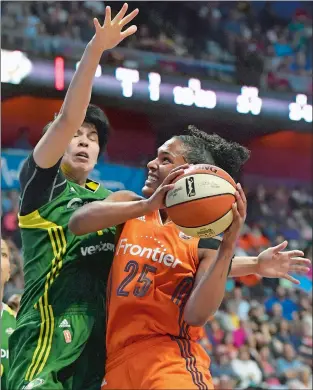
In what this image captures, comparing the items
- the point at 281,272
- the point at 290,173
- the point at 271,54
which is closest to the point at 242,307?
the point at 290,173

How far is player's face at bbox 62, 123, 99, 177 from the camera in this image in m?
3.76

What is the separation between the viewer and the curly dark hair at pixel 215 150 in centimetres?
358

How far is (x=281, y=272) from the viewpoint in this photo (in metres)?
3.74

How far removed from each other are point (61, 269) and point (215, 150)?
0.94 meters

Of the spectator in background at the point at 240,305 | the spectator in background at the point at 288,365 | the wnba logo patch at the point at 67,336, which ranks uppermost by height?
the wnba logo patch at the point at 67,336

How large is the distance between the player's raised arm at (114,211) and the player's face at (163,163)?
4.4 inches

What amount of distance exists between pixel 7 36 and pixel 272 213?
6.93 metres

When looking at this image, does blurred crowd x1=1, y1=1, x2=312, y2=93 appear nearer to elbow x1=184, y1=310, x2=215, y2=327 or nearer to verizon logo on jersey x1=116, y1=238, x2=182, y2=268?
verizon logo on jersey x1=116, y1=238, x2=182, y2=268

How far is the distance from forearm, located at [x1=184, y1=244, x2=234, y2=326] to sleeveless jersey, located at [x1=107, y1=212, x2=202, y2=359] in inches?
4.0

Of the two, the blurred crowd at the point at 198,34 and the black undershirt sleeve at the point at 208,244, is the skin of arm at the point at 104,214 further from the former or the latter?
the blurred crowd at the point at 198,34

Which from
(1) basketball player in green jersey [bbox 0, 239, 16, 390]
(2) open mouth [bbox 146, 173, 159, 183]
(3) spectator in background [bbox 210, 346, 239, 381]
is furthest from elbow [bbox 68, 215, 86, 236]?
(3) spectator in background [bbox 210, 346, 239, 381]

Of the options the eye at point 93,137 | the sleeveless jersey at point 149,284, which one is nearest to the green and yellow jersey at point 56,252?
the sleeveless jersey at point 149,284

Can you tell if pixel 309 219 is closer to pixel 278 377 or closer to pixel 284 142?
pixel 284 142

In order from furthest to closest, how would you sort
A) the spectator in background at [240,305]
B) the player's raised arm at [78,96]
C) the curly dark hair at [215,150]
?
the spectator in background at [240,305] → the curly dark hair at [215,150] → the player's raised arm at [78,96]
